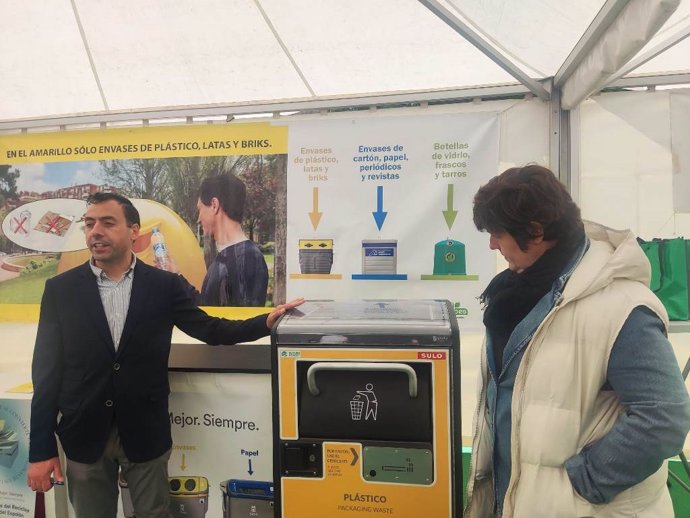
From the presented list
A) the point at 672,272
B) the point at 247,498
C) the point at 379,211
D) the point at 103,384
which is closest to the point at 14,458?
the point at 103,384

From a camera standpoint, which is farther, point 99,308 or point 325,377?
point 99,308

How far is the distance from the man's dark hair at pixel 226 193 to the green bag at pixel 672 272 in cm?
192

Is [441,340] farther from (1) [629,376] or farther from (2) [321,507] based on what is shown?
(2) [321,507]

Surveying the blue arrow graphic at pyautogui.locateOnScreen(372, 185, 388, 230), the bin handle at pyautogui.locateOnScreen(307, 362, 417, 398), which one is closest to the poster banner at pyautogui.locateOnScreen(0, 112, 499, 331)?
the blue arrow graphic at pyautogui.locateOnScreen(372, 185, 388, 230)

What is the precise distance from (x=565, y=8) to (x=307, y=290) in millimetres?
1648

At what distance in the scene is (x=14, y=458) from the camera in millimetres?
1815

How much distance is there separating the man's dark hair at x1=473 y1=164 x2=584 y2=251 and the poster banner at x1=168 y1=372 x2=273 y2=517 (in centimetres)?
94

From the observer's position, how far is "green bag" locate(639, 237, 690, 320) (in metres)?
1.95

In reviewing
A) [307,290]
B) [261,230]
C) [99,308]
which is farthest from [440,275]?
[99,308]

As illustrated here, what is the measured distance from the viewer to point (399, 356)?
3.72ft

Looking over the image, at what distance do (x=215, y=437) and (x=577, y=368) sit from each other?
1193 mm

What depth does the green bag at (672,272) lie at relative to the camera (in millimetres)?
1950

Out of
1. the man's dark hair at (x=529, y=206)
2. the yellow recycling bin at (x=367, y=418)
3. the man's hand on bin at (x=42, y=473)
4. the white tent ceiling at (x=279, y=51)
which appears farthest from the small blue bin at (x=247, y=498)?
the white tent ceiling at (x=279, y=51)

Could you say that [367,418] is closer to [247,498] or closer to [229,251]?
[247,498]
